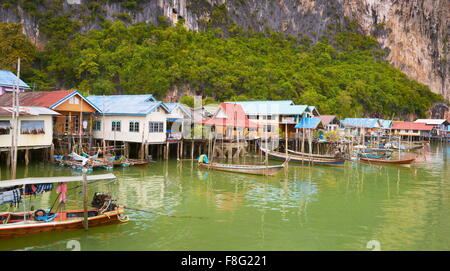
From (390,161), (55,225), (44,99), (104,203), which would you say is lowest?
(55,225)

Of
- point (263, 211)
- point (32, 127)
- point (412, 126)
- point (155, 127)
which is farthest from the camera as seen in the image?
point (412, 126)

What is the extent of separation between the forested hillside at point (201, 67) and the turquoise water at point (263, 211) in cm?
2911

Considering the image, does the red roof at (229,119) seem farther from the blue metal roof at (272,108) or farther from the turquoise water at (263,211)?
the turquoise water at (263,211)

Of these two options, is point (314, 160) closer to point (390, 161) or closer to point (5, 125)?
point (390, 161)

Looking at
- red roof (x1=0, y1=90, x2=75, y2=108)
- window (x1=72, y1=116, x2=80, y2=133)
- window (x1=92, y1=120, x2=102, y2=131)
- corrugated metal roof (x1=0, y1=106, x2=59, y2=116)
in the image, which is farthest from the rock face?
corrugated metal roof (x1=0, y1=106, x2=59, y2=116)

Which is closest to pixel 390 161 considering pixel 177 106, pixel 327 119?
pixel 327 119

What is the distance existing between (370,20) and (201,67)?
7155 cm

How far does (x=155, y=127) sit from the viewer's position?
102ft

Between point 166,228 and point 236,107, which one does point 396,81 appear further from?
point 166,228

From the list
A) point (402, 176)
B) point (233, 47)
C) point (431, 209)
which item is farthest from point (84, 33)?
point (431, 209)

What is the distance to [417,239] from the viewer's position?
13.7m

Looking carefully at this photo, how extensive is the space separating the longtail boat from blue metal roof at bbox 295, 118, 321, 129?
31956 mm

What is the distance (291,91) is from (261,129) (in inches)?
865

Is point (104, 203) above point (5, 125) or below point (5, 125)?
below
